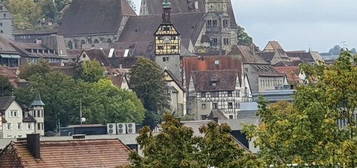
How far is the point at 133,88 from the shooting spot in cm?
17050

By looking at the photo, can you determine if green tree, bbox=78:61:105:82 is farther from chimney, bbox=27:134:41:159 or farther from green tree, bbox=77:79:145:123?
chimney, bbox=27:134:41:159

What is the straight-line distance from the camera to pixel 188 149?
41812 millimetres

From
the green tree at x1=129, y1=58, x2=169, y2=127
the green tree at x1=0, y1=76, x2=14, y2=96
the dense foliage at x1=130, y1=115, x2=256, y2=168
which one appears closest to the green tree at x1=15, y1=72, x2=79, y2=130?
the green tree at x1=0, y1=76, x2=14, y2=96

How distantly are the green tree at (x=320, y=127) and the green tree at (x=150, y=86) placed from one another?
123130 mm

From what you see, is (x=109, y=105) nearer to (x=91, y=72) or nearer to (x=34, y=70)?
(x=34, y=70)

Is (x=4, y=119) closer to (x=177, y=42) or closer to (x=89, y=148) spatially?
(x=177, y=42)

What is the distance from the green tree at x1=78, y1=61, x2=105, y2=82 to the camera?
16988 cm

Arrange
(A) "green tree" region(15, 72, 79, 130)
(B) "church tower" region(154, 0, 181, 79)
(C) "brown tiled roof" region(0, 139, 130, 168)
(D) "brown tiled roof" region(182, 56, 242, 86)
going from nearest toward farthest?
(C) "brown tiled roof" region(0, 139, 130, 168)
(A) "green tree" region(15, 72, 79, 130)
(D) "brown tiled roof" region(182, 56, 242, 86)
(B) "church tower" region(154, 0, 181, 79)

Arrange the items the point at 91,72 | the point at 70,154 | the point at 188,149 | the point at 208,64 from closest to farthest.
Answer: the point at 188,149, the point at 70,154, the point at 91,72, the point at 208,64

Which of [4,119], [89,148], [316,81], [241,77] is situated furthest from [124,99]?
[316,81]

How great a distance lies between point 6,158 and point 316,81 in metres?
13.0

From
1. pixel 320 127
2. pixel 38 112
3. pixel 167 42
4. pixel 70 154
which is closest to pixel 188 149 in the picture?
pixel 320 127

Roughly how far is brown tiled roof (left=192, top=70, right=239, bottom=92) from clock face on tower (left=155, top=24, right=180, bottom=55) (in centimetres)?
872

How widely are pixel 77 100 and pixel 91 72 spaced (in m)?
25.7
